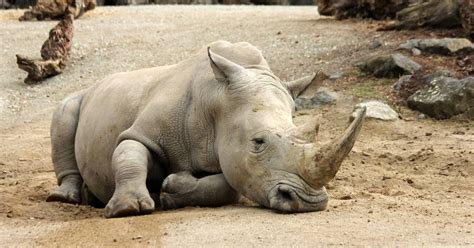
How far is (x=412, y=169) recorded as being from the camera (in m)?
8.94

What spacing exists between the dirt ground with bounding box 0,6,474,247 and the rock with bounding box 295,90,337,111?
0.19 meters

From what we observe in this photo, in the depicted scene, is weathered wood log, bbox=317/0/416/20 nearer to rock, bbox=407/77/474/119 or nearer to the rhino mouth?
rock, bbox=407/77/474/119

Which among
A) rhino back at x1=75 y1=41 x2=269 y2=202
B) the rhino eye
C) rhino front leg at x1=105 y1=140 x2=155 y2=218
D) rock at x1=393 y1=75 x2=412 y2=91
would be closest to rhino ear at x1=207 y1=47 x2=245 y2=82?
rhino back at x1=75 y1=41 x2=269 y2=202

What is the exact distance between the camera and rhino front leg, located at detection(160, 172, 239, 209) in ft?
22.2

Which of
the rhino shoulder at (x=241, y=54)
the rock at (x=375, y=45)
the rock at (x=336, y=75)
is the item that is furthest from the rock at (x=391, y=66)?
the rhino shoulder at (x=241, y=54)

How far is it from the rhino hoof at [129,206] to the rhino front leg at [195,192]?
21 cm

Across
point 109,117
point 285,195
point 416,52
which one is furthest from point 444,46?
point 285,195

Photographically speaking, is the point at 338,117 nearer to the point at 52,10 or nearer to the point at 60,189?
the point at 60,189

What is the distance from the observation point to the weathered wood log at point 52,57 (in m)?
15.7

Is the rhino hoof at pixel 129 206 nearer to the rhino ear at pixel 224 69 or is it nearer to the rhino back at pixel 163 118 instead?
the rhino back at pixel 163 118

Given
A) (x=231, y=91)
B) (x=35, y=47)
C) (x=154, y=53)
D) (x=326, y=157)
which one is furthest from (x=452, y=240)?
(x=35, y=47)

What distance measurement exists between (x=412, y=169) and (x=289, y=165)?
2.97 m

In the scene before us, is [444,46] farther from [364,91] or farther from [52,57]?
[52,57]

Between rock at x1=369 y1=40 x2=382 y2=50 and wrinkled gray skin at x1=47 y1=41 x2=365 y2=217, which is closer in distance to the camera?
wrinkled gray skin at x1=47 y1=41 x2=365 y2=217
